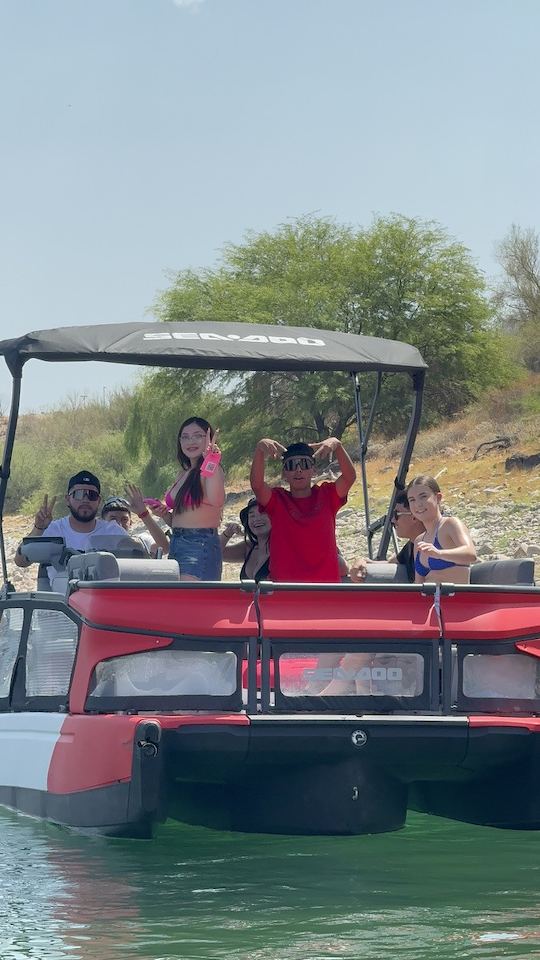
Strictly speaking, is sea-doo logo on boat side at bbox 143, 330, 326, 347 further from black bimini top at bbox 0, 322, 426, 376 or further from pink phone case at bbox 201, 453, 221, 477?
pink phone case at bbox 201, 453, 221, 477

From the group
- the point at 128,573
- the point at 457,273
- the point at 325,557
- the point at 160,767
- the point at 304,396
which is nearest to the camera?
the point at 160,767

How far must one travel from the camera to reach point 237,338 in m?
8.41

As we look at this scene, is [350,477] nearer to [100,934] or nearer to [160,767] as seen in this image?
[160,767]

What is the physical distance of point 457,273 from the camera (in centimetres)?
4197

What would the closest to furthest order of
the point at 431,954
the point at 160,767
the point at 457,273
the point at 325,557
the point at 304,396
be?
1. the point at 431,954
2. the point at 160,767
3. the point at 325,557
4. the point at 304,396
5. the point at 457,273

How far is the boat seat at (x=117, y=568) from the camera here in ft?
A: 22.8

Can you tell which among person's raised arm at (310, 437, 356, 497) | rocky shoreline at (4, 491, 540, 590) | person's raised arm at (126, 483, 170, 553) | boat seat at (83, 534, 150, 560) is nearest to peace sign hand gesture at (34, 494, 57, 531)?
boat seat at (83, 534, 150, 560)

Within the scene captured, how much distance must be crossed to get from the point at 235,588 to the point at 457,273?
36.1 m

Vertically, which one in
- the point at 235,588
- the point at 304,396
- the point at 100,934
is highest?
the point at 304,396

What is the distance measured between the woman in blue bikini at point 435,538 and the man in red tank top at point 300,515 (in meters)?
0.50

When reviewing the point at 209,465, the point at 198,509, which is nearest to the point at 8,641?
the point at 198,509

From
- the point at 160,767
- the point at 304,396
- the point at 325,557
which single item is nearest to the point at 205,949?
the point at 160,767

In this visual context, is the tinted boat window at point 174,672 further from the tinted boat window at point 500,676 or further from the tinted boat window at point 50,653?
the tinted boat window at point 500,676

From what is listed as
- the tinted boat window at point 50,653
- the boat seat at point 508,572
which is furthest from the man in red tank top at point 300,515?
the tinted boat window at point 50,653
